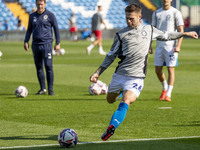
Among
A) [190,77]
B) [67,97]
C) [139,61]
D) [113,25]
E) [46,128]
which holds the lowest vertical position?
[113,25]

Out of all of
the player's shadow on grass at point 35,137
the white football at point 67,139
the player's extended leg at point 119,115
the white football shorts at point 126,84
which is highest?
the white football shorts at point 126,84

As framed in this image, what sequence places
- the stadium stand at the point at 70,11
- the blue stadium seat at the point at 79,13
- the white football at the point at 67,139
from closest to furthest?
the white football at the point at 67,139 < the stadium stand at the point at 70,11 < the blue stadium seat at the point at 79,13

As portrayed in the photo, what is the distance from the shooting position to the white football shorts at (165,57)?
39.0ft

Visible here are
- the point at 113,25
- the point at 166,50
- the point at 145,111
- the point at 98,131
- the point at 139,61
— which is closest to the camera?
the point at 139,61

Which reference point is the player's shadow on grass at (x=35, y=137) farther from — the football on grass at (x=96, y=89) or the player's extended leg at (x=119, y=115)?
the football on grass at (x=96, y=89)

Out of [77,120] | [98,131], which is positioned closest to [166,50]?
[77,120]

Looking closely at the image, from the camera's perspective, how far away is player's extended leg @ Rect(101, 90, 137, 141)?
6801 millimetres

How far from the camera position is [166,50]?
39.1 feet

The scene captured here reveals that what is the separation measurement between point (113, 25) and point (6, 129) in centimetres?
4608

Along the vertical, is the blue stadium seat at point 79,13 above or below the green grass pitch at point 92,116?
below

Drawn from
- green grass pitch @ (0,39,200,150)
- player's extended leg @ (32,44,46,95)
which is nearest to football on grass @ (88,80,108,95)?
green grass pitch @ (0,39,200,150)

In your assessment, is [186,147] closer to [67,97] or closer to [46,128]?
[46,128]

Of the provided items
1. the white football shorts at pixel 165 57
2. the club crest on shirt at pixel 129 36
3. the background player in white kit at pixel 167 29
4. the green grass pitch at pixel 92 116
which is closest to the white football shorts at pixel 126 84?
the club crest on shirt at pixel 129 36

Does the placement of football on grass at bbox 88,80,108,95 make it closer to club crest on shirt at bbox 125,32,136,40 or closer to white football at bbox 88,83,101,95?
white football at bbox 88,83,101,95
